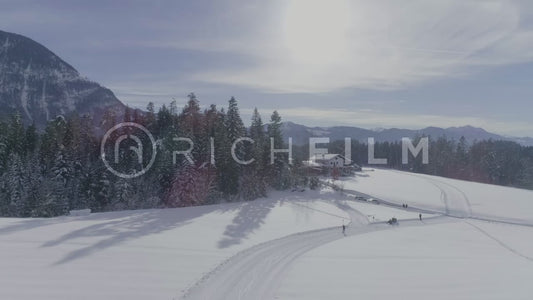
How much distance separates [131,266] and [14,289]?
6.61 m

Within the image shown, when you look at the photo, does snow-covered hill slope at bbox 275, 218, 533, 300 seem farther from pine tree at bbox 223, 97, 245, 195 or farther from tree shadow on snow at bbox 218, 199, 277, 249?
pine tree at bbox 223, 97, 245, 195

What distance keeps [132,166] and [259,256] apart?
33487 millimetres

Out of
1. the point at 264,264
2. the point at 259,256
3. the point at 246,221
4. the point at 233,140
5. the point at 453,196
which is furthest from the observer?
the point at 453,196

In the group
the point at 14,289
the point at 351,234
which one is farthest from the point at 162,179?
the point at 14,289

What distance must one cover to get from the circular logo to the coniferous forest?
0.73 metres

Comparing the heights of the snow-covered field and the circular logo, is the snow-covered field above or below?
below

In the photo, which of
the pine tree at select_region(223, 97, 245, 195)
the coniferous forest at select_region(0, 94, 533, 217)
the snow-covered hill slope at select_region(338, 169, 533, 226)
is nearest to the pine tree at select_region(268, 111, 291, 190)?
the coniferous forest at select_region(0, 94, 533, 217)

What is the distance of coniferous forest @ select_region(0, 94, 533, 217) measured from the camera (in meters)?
51.3

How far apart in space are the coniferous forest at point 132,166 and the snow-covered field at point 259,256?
262 inches

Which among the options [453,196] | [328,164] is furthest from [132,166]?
[453,196]

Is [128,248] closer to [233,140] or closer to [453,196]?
[233,140]

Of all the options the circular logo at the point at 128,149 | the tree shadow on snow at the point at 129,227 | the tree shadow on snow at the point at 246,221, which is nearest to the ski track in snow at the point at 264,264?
the tree shadow on snow at the point at 246,221

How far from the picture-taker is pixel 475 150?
134750 mm

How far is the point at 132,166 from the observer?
192ft
